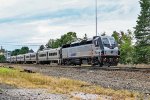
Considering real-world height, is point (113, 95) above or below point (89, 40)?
below

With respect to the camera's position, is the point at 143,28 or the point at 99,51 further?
the point at 143,28

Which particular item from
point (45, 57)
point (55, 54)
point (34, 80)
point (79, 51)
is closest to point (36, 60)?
point (45, 57)

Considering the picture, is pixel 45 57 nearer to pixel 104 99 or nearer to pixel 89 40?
pixel 89 40

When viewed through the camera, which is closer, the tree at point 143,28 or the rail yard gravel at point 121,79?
the rail yard gravel at point 121,79

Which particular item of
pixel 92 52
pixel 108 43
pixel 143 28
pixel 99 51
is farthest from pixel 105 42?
pixel 143 28

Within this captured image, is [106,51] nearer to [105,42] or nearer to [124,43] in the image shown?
[105,42]

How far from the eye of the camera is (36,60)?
9112 centimetres

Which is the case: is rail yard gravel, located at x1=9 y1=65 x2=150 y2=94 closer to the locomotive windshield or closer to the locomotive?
the locomotive

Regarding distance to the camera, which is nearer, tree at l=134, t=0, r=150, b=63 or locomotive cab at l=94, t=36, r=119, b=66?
locomotive cab at l=94, t=36, r=119, b=66

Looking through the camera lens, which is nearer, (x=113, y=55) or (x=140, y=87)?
(x=140, y=87)

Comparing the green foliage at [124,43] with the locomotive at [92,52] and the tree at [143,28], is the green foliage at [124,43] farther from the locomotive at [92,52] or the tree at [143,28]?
the locomotive at [92,52]

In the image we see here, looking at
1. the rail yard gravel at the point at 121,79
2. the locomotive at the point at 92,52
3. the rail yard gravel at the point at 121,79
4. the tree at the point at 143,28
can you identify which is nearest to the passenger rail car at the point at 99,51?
the locomotive at the point at 92,52

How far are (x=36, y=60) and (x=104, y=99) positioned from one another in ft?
249

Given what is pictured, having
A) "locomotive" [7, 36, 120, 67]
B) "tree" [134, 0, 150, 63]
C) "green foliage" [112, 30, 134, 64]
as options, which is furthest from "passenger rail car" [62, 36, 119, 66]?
"green foliage" [112, 30, 134, 64]
